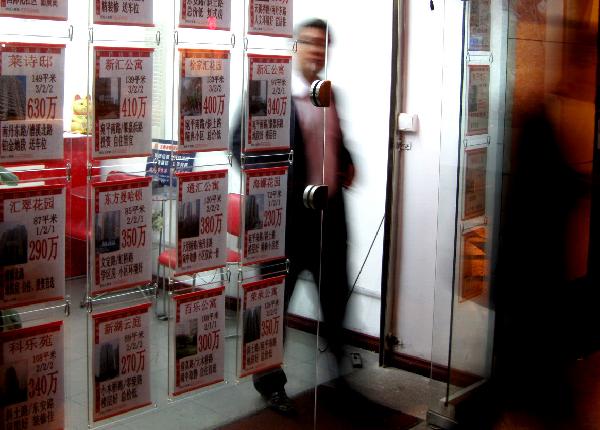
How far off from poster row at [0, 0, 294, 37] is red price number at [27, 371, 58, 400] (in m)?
0.88

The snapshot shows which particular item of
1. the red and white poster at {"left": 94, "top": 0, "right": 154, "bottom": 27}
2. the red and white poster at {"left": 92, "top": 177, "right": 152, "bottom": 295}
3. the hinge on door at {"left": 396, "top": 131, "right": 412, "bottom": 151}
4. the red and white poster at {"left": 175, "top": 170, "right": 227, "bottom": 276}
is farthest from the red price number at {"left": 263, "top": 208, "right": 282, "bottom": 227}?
the hinge on door at {"left": 396, "top": 131, "right": 412, "bottom": 151}

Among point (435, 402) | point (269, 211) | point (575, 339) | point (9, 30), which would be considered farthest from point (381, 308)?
point (9, 30)

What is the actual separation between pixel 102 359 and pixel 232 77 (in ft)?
2.87

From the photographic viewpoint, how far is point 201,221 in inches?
96.3

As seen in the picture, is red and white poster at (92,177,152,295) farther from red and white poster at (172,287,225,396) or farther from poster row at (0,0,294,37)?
poster row at (0,0,294,37)

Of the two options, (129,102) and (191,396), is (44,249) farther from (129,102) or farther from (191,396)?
(191,396)

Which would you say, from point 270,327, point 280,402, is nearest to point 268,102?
point 270,327

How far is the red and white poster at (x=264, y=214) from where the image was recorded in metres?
2.60

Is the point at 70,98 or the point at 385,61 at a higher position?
the point at 385,61

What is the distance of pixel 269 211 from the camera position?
266cm

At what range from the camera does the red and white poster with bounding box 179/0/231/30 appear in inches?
91.0

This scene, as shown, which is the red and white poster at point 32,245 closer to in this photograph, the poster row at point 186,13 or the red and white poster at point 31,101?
the red and white poster at point 31,101

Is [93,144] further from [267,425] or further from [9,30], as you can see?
[267,425]

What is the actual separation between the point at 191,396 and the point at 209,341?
0.17m
